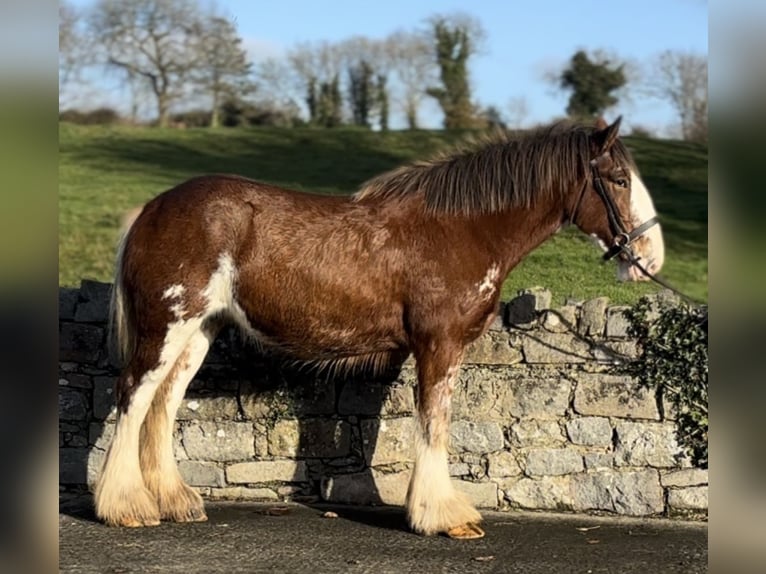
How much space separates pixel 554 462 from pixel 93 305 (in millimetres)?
3187

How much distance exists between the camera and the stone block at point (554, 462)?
5.68m

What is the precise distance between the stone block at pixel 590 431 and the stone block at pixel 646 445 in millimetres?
61

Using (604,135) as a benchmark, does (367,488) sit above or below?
below

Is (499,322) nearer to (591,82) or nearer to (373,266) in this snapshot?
(373,266)

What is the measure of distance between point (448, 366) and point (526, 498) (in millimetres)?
1213

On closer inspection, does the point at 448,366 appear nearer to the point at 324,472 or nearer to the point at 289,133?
the point at 324,472

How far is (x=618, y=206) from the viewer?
5.10 meters

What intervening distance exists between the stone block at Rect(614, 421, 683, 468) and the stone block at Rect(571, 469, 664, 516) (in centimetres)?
8

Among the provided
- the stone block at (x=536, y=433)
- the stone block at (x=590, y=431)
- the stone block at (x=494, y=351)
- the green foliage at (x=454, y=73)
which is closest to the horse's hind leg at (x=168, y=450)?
the stone block at (x=494, y=351)

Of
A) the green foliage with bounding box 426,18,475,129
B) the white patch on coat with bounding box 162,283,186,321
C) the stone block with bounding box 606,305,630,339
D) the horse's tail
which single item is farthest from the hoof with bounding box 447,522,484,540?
the green foliage with bounding box 426,18,475,129

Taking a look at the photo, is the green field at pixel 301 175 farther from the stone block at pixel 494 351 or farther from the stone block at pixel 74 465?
the stone block at pixel 74 465

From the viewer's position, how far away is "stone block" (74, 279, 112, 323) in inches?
239

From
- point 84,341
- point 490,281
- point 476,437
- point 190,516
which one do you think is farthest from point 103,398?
point 490,281
